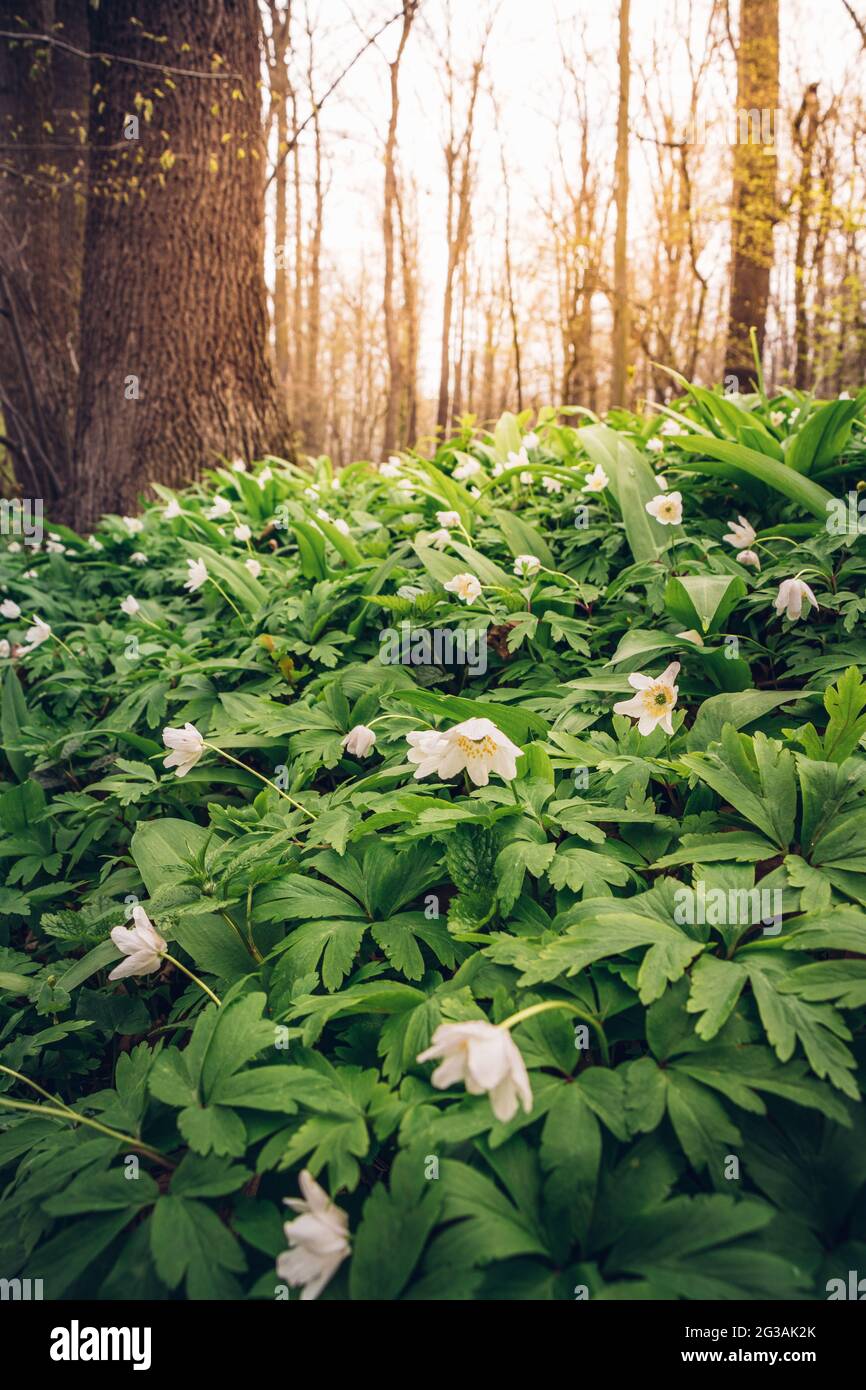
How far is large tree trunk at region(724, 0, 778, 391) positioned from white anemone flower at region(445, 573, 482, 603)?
5635 millimetres

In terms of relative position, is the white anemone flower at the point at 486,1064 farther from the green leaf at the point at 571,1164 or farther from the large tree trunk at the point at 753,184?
the large tree trunk at the point at 753,184

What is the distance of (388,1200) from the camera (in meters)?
0.95

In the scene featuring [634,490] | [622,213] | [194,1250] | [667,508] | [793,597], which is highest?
[622,213]

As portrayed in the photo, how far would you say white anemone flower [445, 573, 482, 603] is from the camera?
2307mm

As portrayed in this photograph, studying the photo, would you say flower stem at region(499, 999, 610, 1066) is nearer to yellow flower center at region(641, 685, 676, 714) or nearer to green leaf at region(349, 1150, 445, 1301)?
green leaf at region(349, 1150, 445, 1301)

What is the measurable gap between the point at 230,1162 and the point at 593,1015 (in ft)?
1.75

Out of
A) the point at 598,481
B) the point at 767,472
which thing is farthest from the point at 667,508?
the point at 598,481

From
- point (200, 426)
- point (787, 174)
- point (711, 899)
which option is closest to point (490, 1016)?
point (711, 899)

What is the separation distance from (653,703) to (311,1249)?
1.17 m

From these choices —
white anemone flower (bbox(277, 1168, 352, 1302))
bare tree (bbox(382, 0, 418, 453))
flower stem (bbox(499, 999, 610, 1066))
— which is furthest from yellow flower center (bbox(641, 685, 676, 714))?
bare tree (bbox(382, 0, 418, 453))

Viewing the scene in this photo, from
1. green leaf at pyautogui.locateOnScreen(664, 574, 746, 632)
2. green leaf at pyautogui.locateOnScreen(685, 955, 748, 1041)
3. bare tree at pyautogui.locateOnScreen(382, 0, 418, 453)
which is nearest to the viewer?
green leaf at pyautogui.locateOnScreen(685, 955, 748, 1041)

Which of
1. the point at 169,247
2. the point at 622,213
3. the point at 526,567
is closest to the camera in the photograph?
the point at 526,567

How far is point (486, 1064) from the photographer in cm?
87

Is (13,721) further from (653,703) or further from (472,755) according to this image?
(653,703)
